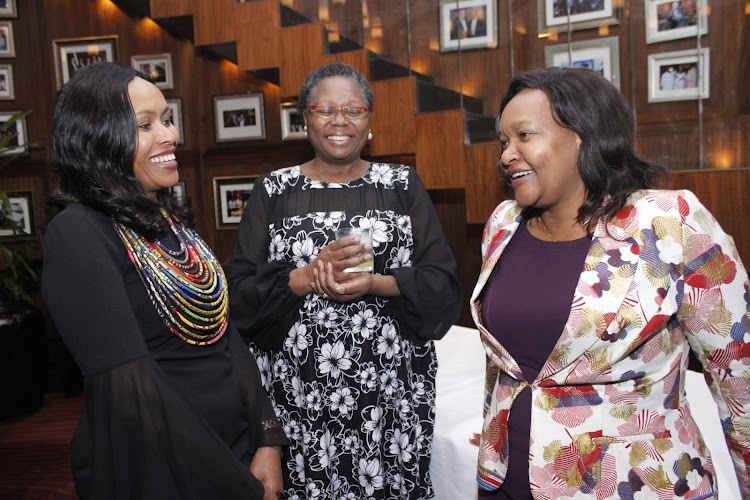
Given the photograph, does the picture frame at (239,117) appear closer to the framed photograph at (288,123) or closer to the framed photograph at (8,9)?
the framed photograph at (288,123)

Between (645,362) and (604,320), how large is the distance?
4.8 inches

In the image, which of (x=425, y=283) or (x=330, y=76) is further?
(x=330, y=76)

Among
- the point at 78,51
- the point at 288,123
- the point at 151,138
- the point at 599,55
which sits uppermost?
the point at 78,51

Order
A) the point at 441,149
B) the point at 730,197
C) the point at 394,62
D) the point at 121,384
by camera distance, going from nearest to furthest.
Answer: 1. the point at 121,384
2. the point at 730,197
3. the point at 441,149
4. the point at 394,62

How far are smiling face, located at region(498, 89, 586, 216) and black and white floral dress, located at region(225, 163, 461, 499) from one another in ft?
2.05

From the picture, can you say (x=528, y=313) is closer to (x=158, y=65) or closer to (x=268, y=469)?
(x=268, y=469)

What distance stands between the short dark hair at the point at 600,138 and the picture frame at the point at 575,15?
2051 millimetres

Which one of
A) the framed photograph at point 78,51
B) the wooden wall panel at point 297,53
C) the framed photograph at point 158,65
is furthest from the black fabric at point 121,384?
the framed photograph at point 78,51

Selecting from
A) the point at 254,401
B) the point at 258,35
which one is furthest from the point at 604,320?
the point at 258,35

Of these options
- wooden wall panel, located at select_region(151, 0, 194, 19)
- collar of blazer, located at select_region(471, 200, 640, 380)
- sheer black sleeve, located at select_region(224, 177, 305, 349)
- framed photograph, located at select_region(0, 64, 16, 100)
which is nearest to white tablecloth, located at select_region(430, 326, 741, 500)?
sheer black sleeve, located at select_region(224, 177, 305, 349)

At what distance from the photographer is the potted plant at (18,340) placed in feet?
13.3

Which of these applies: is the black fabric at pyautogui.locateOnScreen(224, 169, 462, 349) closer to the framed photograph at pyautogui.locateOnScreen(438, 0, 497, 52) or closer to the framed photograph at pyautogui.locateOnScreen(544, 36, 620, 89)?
the framed photograph at pyautogui.locateOnScreen(544, 36, 620, 89)

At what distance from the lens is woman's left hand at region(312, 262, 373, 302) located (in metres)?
1.74

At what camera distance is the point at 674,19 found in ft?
9.42
